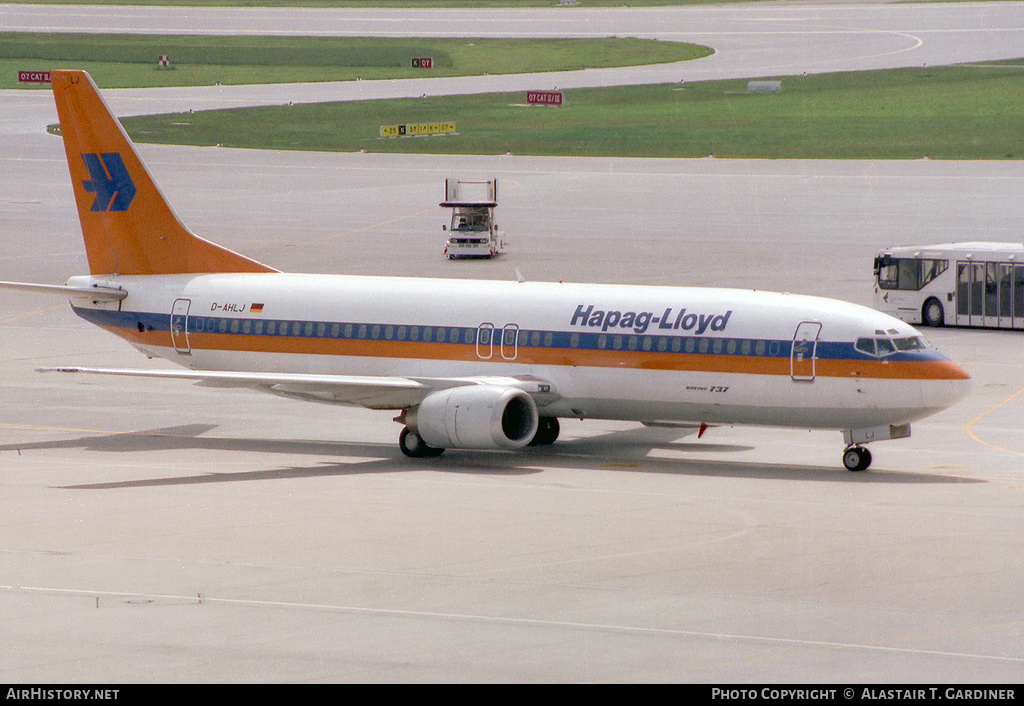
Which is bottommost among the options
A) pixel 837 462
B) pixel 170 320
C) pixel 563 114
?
pixel 837 462

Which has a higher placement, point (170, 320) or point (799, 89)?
point (799, 89)

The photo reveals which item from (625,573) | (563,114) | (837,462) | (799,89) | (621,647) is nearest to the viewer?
(621,647)

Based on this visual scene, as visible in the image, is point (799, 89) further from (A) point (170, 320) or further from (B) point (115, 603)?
(B) point (115, 603)

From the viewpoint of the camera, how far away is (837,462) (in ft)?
124

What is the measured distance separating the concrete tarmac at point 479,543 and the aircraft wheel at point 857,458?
56cm

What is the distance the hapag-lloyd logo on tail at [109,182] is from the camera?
44.0m

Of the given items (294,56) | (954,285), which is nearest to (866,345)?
(954,285)

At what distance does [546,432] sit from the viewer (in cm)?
3997

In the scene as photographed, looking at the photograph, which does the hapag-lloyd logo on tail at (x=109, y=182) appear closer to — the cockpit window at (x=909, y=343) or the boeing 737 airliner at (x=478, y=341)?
the boeing 737 airliner at (x=478, y=341)

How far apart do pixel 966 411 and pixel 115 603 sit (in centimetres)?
2664

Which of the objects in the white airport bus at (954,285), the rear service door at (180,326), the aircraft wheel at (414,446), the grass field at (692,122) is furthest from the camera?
the grass field at (692,122)

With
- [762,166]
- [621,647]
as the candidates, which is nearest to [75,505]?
[621,647]

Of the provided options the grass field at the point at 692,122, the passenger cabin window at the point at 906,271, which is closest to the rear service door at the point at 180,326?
the passenger cabin window at the point at 906,271

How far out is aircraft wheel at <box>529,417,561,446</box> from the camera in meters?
39.8
